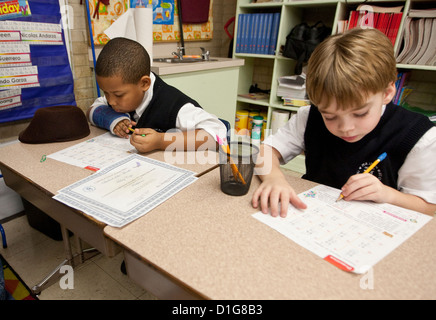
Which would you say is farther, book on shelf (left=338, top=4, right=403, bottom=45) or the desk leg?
book on shelf (left=338, top=4, right=403, bottom=45)

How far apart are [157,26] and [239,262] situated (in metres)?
2.17

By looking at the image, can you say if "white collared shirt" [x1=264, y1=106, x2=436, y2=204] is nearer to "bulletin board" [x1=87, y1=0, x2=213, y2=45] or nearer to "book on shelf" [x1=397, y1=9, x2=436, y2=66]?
"book on shelf" [x1=397, y1=9, x2=436, y2=66]

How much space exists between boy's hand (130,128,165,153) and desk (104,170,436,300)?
385 mm

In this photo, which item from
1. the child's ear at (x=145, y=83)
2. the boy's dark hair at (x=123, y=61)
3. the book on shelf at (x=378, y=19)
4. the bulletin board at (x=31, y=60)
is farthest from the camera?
the book on shelf at (x=378, y=19)

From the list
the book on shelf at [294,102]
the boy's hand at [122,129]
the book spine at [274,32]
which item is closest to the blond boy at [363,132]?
the boy's hand at [122,129]

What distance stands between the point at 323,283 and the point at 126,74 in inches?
39.6

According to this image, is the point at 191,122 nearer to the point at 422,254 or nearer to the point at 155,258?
the point at 155,258

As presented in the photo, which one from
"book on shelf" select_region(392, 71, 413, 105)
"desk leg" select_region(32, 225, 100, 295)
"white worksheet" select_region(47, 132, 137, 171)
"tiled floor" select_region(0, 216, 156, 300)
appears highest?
"book on shelf" select_region(392, 71, 413, 105)

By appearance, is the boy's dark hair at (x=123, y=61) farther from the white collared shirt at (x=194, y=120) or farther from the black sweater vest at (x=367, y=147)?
the black sweater vest at (x=367, y=147)

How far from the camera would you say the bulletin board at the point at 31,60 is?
Result: 1.45 meters

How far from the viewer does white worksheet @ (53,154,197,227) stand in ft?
2.32

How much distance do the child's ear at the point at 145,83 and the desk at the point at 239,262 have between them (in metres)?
0.70

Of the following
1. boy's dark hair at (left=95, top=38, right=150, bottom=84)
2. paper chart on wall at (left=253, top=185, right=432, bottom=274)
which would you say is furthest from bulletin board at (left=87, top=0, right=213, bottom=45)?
paper chart on wall at (left=253, top=185, right=432, bottom=274)
